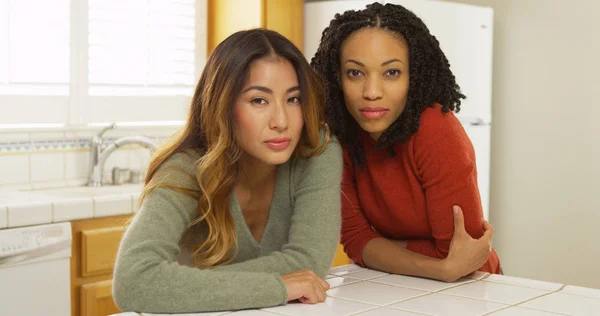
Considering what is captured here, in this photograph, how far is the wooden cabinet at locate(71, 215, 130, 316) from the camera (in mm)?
2922

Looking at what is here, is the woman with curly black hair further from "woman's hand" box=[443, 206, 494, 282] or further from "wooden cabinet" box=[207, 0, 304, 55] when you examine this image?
"wooden cabinet" box=[207, 0, 304, 55]

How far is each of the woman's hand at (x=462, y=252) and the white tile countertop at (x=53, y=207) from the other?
5.32 ft

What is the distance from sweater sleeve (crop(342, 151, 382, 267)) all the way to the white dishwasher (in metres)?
1.31

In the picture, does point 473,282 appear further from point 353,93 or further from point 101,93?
point 101,93

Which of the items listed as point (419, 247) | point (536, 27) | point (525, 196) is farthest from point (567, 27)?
point (419, 247)

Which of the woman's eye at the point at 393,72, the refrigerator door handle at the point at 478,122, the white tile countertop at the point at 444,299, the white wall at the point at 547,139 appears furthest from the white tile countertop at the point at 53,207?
the white wall at the point at 547,139

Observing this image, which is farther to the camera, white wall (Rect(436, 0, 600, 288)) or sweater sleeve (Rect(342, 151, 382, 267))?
white wall (Rect(436, 0, 600, 288))

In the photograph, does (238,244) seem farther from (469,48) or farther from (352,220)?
(469,48)

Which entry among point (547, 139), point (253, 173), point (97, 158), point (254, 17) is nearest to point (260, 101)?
point (253, 173)

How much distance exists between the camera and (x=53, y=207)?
280 cm

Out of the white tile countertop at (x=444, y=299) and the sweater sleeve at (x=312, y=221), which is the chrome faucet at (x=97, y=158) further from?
the white tile countertop at (x=444, y=299)

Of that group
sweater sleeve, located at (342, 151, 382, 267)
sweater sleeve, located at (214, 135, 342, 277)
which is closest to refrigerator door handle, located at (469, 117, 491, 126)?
sweater sleeve, located at (342, 151, 382, 267)

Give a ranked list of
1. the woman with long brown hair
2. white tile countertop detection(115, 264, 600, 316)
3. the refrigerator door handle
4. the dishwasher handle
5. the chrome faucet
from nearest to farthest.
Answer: white tile countertop detection(115, 264, 600, 316) → the woman with long brown hair → the dishwasher handle → the chrome faucet → the refrigerator door handle

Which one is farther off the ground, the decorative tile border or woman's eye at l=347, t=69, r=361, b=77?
woman's eye at l=347, t=69, r=361, b=77
